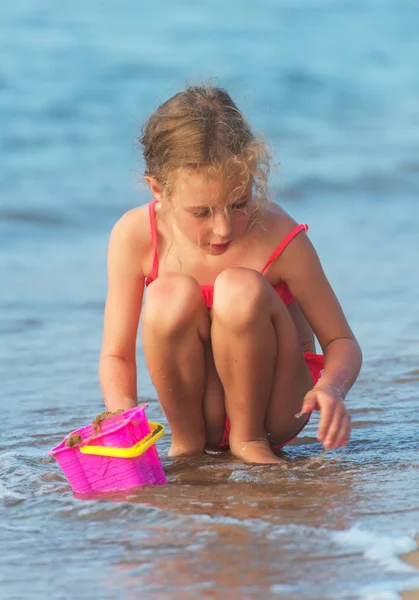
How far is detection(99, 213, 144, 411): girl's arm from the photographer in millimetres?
3133

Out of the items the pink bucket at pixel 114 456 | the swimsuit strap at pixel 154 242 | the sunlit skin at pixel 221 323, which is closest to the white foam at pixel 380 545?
the sunlit skin at pixel 221 323

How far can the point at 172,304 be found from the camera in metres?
2.87

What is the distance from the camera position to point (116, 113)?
37.3 feet

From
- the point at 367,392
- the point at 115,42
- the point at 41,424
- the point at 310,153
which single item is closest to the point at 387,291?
the point at 367,392

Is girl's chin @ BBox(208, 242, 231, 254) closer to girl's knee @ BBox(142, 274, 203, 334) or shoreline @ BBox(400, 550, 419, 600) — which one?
girl's knee @ BBox(142, 274, 203, 334)

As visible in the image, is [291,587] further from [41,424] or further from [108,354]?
[41,424]

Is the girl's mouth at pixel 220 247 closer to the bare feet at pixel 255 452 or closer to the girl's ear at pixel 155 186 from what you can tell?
the girl's ear at pixel 155 186

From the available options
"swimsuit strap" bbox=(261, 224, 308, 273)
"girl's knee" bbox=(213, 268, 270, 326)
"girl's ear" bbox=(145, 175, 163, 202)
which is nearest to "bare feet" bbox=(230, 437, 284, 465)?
"girl's knee" bbox=(213, 268, 270, 326)

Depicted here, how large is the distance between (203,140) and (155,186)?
0.26m

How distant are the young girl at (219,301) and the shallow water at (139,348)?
145mm

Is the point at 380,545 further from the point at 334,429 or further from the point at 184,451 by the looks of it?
the point at 184,451

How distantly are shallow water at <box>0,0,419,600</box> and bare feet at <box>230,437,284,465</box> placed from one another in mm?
49

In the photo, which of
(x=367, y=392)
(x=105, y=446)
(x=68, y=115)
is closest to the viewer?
(x=105, y=446)

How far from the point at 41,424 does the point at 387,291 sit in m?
2.45
